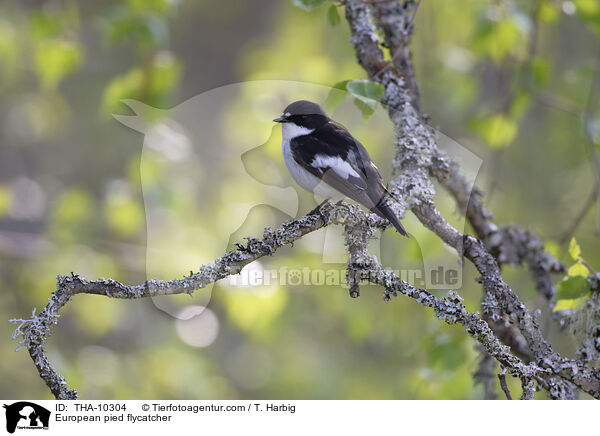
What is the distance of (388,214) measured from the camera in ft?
4.96

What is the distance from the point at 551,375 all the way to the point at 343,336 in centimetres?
339

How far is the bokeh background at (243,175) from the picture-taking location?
2674mm

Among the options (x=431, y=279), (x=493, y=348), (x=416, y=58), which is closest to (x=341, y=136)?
(x=431, y=279)

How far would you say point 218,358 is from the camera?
16.4ft

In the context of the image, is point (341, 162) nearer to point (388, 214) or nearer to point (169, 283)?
point (388, 214)

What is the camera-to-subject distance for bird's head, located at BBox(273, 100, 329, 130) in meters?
1.84

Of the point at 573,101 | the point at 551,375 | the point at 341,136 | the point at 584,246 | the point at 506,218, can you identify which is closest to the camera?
the point at 551,375

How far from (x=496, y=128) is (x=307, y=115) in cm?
129

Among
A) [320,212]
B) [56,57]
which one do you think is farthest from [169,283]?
[56,57]

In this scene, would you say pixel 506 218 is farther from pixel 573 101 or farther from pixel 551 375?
pixel 551 375

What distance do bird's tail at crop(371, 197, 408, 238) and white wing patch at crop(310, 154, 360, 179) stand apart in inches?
6.7

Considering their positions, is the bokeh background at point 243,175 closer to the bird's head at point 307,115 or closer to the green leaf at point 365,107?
the bird's head at point 307,115
